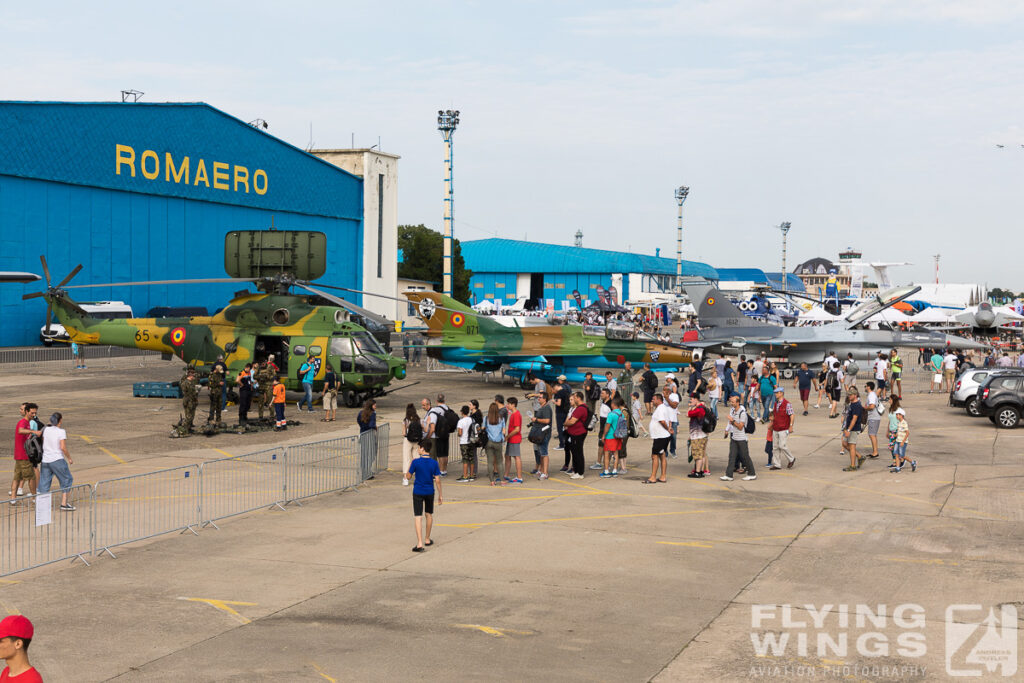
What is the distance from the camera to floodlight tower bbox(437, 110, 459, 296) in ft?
202

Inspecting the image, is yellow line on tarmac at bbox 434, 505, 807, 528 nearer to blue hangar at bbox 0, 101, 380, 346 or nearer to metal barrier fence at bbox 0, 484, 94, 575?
metal barrier fence at bbox 0, 484, 94, 575

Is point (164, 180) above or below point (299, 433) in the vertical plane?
above

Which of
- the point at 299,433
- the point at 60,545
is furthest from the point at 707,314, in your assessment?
the point at 60,545

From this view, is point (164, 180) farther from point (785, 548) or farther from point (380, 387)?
point (785, 548)

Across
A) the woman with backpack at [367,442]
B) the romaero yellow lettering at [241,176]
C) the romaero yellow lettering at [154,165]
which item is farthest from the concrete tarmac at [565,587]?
the romaero yellow lettering at [241,176]

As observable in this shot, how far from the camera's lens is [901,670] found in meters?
7.98

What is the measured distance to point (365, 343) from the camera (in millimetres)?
26797

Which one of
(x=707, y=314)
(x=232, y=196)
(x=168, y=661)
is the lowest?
(x=168, y=661)

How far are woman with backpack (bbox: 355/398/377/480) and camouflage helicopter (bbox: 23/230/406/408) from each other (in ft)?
29.0

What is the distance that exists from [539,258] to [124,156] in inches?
3349

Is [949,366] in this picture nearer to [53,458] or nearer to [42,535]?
[53,458]

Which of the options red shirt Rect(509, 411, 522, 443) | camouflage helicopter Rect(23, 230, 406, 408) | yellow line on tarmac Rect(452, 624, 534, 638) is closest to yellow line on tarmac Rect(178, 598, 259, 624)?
yellow line on tarmac Rect(452, 624, 534, 638)

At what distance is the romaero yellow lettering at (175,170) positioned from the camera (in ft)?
172

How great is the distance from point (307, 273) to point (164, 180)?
94.6 feet
